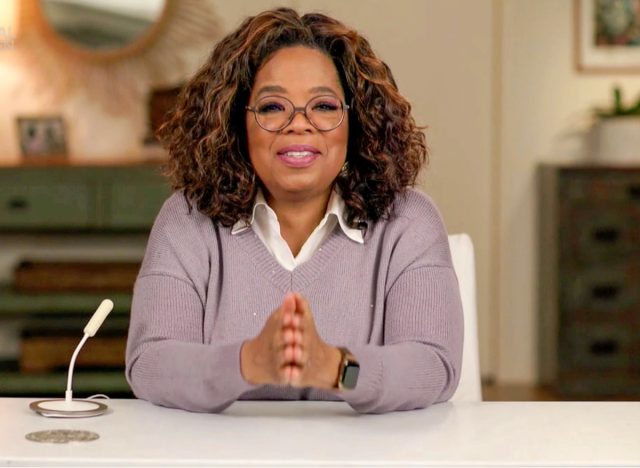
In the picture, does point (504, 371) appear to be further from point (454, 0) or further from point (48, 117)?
point (48, 117)

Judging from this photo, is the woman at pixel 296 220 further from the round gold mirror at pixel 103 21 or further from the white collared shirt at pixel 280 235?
the round gold mirror at pixel 103 21

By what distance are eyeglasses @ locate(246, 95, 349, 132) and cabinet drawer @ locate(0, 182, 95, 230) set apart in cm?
293

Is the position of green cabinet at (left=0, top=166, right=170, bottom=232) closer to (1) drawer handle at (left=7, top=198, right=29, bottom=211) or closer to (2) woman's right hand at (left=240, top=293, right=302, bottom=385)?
(1) drawer handle at (left=7, top=198, right=29, bottom=211)

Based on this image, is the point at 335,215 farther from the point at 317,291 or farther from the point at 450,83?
the point at 450,83

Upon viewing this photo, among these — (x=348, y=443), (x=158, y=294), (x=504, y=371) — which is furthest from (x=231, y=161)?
(x=504, y=371)

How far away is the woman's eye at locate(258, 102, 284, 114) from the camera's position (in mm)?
1957

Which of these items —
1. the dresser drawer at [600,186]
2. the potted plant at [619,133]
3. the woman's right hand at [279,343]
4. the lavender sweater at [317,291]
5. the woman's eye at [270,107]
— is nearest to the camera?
the woman's right hand at [279,343]

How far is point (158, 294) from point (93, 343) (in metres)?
2.94

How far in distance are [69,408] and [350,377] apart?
15.0 inches

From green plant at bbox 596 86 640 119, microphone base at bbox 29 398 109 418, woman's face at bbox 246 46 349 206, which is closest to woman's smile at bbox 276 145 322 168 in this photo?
woman's face at bbox 246 46 349 206

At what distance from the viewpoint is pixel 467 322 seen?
2.09m

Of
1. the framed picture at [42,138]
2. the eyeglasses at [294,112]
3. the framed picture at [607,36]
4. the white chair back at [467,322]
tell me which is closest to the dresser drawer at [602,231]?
the framed picture at [607,36]

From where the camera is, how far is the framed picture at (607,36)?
213 inches

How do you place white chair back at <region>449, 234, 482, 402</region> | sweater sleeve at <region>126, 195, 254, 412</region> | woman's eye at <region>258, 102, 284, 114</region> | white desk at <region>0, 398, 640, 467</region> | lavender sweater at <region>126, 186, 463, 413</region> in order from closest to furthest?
white desk at <region>0, 398, 640, 467</region> → sweater sleeve at <region>126, 195, 254, 412</region> → lavender sweater at <region>126, 186, 463, 413</region> → woman's eye at <region>258, 102, 284, 114</region> → white chair back at <region>449, 234, 482, 402</region>
